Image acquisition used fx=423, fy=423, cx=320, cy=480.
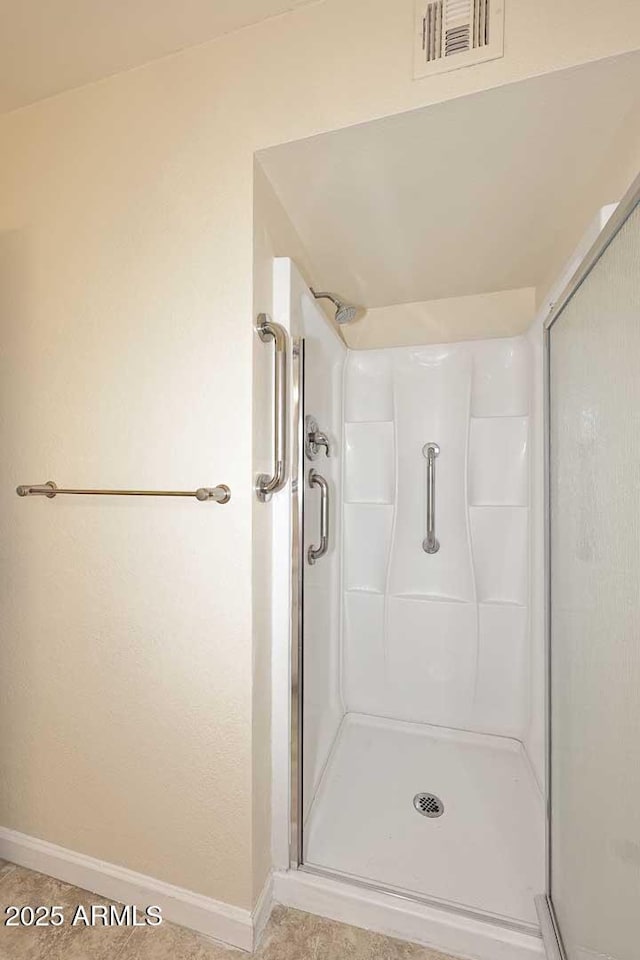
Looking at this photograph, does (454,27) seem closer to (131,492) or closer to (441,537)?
(131,492)

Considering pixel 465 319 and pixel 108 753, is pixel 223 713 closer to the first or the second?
pixel 108 753

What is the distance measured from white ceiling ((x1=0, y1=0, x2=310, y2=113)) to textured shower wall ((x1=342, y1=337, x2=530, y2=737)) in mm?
1301

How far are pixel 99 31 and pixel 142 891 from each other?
7.82ft

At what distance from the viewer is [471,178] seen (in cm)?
123

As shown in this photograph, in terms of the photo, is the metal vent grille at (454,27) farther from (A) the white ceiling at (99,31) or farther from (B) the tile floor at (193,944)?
(B) the tile floor at (193,944)

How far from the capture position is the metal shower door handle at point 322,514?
5.79 ft

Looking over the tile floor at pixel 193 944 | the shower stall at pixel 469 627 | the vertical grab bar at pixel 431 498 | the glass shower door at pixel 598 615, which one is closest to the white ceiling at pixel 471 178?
the shower stall at pixel 469 627

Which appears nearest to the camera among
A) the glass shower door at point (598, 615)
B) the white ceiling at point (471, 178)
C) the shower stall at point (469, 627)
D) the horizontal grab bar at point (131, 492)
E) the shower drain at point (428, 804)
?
the glass shower door at point (598, 615)

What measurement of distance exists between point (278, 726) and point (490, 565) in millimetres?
1251

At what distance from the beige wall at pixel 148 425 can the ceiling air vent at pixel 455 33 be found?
34 mm

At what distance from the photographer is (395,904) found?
1182mm

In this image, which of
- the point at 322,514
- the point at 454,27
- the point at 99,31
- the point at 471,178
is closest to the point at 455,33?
the point at 454,27

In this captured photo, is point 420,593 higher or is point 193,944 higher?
point 420,593

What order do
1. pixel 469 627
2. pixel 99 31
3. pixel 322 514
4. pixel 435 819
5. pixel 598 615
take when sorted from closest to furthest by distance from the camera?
pixel 598 615 → pixel 99 31 → pixel 435 819 → pixel 322 514 → pixel 469 627
